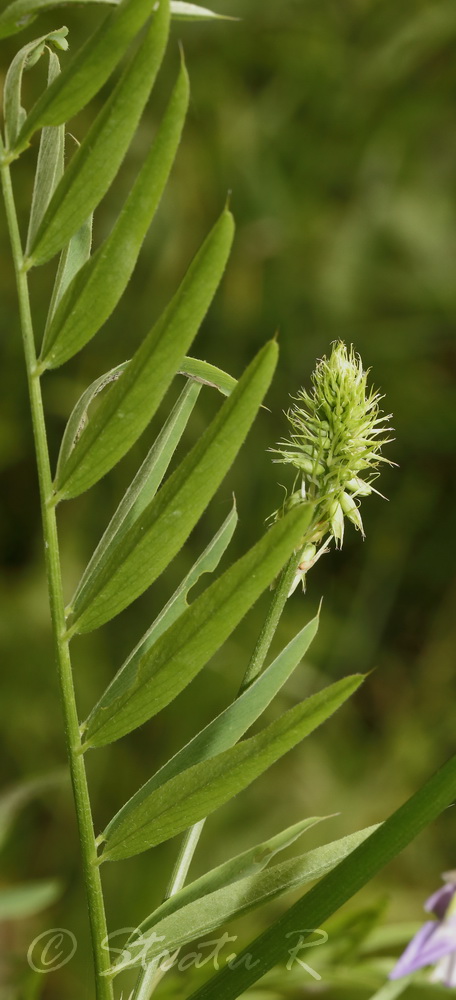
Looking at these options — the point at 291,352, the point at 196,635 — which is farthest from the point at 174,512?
the point at 291,352

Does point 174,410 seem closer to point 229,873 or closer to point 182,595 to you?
point 182,595

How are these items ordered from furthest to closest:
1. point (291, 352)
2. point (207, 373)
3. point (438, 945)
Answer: point (291, 352) < point (207, 373) < point (438, 945)

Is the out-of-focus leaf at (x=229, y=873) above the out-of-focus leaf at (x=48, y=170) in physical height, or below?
below

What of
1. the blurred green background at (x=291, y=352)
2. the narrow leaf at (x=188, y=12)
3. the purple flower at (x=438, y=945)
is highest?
the blurred green background at (x=291, y=352)

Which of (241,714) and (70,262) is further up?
(70,262)

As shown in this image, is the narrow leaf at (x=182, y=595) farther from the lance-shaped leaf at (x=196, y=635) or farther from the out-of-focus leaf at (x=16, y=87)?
the out-of-focus leaf at (x=16, y=87)

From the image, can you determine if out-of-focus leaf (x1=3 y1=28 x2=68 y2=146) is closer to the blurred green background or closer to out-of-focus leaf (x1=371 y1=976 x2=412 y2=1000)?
out-of-focus leaf (x1=371 y1=976 x2=412 y2=1000)

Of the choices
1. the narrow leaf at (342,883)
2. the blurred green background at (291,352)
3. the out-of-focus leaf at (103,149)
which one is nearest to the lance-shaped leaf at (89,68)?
the out-of-focus leaf at (103,149)

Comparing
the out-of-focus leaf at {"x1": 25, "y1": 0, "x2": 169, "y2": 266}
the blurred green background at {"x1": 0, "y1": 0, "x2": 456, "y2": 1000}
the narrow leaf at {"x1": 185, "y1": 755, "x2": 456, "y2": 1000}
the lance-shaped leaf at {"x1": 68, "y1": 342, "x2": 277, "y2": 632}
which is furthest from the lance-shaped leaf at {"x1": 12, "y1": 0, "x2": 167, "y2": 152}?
the blurred green background at {"x1": 0, "y1": 0, "x2": 456, "y2": 1000}
